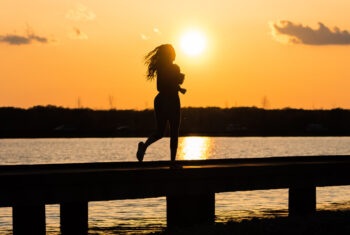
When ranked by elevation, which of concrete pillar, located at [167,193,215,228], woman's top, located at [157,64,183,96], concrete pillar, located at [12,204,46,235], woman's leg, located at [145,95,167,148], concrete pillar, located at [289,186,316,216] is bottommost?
concrete pillar, located at [12,204,46,235]

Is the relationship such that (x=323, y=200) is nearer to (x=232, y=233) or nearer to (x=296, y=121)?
(x=232, y=233)

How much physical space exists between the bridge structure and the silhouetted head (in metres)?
2.03

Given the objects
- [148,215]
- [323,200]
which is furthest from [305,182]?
[323,200]

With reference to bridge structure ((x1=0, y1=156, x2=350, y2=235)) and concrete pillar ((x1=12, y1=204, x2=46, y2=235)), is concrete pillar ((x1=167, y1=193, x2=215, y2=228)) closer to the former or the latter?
bridge structure ((x1=0, y1=156, x2=350, y2=235))

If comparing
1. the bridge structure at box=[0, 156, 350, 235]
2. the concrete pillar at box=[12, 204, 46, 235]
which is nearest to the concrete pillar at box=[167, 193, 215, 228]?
the bridge structure at box=[0, 156, 350, 235]

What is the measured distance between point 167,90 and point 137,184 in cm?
206

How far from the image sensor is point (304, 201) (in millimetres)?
19094

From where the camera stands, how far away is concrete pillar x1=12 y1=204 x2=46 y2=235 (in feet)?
45.5

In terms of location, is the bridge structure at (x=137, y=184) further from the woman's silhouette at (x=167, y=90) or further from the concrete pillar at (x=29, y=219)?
the woman's silhouette at (x=167, y=90)

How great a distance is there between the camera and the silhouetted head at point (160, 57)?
1481 centimetres

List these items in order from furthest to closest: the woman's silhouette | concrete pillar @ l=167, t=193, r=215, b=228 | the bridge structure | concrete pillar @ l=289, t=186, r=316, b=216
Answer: concrete pillar @ l=289, t=186, r=316, b=216 → concrete pillar @ l=167, t=193, r=215, b=228 → the woman's silhouette → the bridge structure

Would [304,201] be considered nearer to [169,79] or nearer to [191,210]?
[191,210]

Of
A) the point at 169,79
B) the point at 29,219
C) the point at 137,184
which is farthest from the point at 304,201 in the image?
the point at 29,219

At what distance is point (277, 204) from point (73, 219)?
50.7 feet
